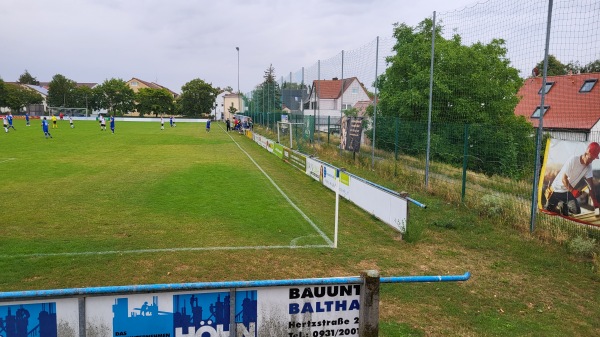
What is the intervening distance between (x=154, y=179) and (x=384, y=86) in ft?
48.0

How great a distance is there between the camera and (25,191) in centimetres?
1388

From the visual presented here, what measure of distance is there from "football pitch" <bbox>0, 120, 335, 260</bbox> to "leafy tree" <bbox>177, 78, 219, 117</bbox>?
7624 centimetres

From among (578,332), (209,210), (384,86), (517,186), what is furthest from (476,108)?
(578,332)

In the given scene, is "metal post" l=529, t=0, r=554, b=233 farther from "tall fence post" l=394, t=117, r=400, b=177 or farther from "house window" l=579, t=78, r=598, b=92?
"tall fence post" l=394, t=117, r=400, b=177

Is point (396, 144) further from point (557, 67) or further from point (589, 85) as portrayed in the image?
point (589, 85)

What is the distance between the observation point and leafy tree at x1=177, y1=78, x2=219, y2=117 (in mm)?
95875

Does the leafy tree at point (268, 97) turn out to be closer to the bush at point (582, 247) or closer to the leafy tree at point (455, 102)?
the leafy tree at point (455, 102)

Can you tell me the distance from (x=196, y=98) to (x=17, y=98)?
122ft

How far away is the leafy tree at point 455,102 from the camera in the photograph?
12.9 metres

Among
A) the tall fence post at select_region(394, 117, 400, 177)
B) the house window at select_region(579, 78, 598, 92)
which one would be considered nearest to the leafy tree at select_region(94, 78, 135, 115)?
the tall fence post at select_region(394, 117, 400, 177)

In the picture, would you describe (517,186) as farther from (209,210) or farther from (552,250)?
(209,210)

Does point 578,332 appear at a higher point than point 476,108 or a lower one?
lower

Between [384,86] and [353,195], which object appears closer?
[353,195]

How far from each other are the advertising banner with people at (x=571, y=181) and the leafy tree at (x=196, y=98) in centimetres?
9242
